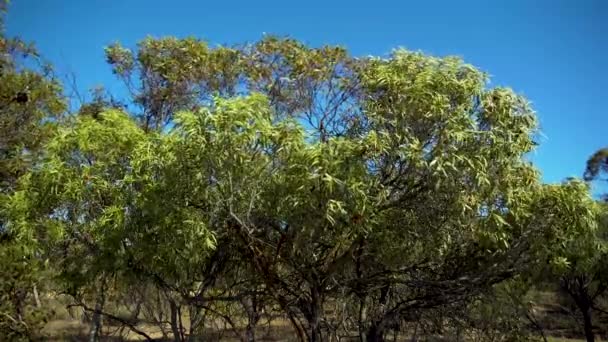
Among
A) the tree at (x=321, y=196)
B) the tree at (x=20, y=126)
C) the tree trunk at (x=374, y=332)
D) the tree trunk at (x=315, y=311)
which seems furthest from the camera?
the tree at (x=20, y=126)

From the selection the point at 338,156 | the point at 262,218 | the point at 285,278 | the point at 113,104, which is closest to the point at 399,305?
the point at 285,278

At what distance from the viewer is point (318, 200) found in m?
6.55

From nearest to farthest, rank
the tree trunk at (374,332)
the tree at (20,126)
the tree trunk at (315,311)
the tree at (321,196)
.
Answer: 1. the tree at (321,196)
2. the tree trunk at (315,311)
3. the tree trunk at (374,332)
4. the tree at (20,126)

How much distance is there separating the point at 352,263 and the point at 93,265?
13.1 feet

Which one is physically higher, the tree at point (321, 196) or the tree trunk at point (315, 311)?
the tree at point (321, 196)

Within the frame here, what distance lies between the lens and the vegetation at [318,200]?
6.73 metres

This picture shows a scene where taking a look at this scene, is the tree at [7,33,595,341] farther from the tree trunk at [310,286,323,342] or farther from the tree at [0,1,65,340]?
the tree at [0,1,65,340]

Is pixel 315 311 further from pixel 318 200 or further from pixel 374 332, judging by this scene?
pixel 318 200

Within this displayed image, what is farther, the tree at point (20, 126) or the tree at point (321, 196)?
the tree at point (20, 126)

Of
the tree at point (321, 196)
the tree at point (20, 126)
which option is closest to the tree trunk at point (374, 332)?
the tree at point (321, 196)

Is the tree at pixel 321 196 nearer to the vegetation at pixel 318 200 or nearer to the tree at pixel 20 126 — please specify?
the vegetation at pixel 318 200

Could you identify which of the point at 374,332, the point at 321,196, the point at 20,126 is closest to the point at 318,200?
the point at 321,196

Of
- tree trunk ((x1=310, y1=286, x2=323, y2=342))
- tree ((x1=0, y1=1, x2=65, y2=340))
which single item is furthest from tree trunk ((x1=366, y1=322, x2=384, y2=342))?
tree ((x1=0, y1=1, x2=65, y2=340))

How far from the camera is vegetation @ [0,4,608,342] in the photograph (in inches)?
265
